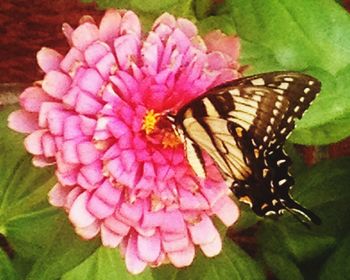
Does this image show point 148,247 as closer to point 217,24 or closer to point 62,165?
point 62,165

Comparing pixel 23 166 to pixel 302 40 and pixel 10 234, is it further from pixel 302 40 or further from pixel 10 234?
pixel 302 40

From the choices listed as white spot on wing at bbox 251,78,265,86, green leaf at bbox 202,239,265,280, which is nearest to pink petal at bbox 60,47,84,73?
white spot on wing at bbox 251,78,265,86

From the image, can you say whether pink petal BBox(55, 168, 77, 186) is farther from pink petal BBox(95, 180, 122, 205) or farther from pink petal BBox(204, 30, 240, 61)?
pink petal BBox(204, 30, 240, 61)

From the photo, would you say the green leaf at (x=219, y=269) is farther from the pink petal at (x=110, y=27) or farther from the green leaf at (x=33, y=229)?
the pink petal at (x=110, y=27)

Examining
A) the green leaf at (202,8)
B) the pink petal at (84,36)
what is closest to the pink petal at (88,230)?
the pink petal at (84,36)

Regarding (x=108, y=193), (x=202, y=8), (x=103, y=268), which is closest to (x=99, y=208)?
(x=108, y=193)

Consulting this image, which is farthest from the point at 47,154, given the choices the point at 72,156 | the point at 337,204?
the point at 337,204
